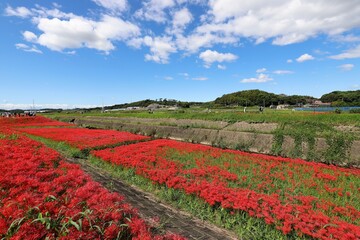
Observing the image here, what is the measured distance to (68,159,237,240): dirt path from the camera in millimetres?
4906

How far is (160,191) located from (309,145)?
931cm

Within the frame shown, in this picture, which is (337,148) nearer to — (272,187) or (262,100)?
(272,187)

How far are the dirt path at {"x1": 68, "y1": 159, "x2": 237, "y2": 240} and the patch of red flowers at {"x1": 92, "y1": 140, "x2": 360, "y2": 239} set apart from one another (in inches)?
26.1

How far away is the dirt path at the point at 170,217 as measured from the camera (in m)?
4.91

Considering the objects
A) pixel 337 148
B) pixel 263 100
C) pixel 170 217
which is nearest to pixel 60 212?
pixel 170 217

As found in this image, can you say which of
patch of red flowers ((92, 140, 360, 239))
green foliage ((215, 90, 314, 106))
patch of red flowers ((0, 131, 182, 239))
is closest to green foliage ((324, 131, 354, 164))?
patch of red flowers ((92, 140, 360, 239))

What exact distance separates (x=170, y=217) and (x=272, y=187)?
11.4 feet

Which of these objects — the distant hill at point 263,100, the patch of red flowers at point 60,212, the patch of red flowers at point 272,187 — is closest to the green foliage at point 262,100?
the distant hill at point 263,100

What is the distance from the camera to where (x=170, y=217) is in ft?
18.5

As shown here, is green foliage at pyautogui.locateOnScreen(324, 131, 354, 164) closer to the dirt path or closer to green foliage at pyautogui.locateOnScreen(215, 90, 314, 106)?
the dirt path

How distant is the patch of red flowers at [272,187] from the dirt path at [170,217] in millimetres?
664

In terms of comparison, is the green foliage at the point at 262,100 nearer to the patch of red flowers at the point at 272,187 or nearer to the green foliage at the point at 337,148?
the green foliage at the point at 337,148

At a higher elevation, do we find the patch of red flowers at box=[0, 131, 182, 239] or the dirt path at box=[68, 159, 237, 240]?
the patch of red flowers at box=[0, 131, 182, 239]

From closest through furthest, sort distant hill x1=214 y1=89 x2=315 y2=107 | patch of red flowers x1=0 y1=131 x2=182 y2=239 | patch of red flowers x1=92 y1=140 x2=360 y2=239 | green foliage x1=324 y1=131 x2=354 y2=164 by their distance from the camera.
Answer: patch of red flowers x1=0 y1=131 x2=182 y2=239 < patch of red flowers x1=92 y1=140 x2=360 y2=239 < green foliage x1=324 y1=131 x2=354 y2=164 < distant hill x1=214 y1=89 x2=315 y2=107
